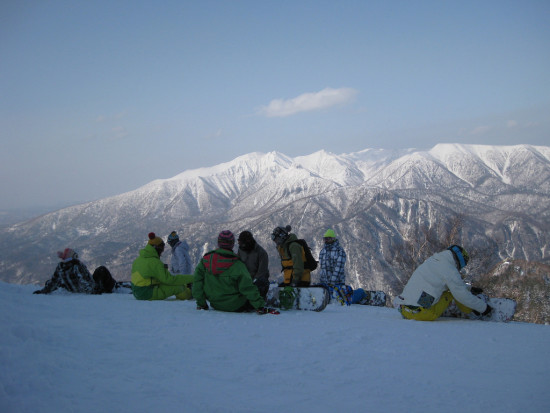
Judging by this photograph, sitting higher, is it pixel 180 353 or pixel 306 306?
pixel 180 353

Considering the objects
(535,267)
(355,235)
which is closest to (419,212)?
(355,235)

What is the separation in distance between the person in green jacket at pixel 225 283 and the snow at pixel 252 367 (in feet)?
3.76

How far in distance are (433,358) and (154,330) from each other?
336 centimetres

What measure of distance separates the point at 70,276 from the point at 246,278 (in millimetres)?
5367

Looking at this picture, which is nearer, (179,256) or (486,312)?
(486,312)

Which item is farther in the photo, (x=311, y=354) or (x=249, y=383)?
(x=311, y=354)

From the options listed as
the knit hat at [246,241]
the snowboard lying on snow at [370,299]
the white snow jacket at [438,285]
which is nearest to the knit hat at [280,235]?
the knit hat at [246,241]

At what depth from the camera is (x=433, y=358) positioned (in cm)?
457

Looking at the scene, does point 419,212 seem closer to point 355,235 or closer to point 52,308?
point 355,235

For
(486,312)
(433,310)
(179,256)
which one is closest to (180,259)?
(179,256)

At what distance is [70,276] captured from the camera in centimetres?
999

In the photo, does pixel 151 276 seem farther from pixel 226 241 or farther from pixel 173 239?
Result: pixel 173 239

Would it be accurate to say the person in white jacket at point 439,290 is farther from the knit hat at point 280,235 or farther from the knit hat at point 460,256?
the knit hat at point 280,235

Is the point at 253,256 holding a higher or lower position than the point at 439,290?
higher
